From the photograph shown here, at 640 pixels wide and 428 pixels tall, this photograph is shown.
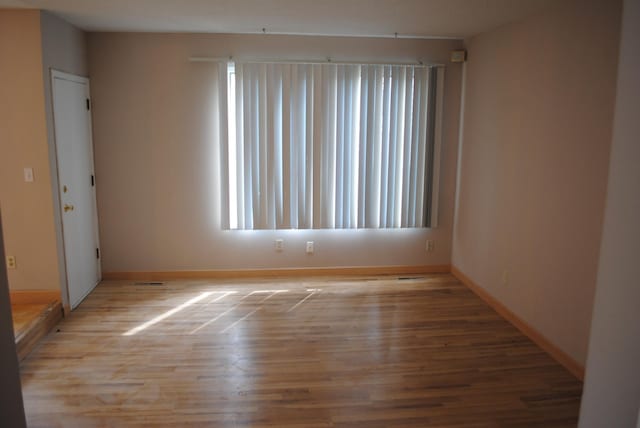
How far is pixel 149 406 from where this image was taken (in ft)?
9.59

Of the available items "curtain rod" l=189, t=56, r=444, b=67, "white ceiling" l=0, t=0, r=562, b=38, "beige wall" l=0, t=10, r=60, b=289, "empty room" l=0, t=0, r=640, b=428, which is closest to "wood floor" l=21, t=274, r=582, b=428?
"empty room" l=0, t=0, r=640, b=428

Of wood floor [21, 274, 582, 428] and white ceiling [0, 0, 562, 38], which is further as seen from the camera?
white ceiling [0, 0, 562, 38]

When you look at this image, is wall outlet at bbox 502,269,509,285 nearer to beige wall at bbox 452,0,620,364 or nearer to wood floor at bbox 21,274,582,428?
beige wall at bbox 452,0,620,364

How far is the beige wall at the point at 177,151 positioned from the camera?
4895 millimetres

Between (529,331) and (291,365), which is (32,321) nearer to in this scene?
(291,365)

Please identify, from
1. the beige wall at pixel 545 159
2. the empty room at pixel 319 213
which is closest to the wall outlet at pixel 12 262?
the empty room at pixel 319 213

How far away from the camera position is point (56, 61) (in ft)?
13.3

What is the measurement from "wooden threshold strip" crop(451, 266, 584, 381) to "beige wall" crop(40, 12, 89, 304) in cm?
394

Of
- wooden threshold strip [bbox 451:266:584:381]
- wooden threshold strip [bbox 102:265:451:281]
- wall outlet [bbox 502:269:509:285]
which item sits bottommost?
wooden threshold strip [bbox 451:266:584:381]

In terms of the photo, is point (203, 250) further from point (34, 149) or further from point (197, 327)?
point (34, 149)

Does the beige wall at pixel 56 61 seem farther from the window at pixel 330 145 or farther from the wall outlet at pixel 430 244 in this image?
the wall outlet at pixel 430 244

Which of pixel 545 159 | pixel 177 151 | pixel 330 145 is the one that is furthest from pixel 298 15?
pixel 545 159

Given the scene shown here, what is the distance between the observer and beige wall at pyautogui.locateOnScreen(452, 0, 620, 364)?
3.12 m

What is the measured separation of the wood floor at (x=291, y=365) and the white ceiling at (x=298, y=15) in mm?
2591
